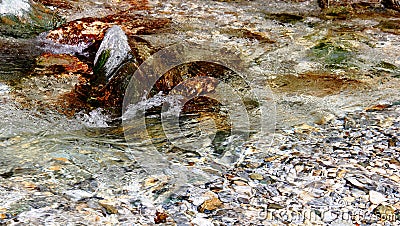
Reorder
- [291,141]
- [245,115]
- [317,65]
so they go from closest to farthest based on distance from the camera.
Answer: [291,141] < [245,115] < [317,65]

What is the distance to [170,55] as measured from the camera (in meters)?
5.58

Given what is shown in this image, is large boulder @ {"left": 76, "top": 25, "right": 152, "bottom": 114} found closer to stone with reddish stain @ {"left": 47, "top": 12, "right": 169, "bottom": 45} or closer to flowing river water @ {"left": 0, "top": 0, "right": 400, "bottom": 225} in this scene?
flowing river water @ {"left": 0, "top": 0, "right": 400, "bottom": 225}

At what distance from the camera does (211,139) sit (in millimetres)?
4059

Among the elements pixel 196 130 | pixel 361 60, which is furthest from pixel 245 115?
pixel 361 60

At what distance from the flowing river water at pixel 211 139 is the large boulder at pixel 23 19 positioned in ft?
1.41

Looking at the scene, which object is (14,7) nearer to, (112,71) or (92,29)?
(92,29)

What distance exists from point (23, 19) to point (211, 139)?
5050 mm

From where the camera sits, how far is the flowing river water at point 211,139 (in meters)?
3.12

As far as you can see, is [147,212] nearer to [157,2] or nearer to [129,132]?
[129,132]

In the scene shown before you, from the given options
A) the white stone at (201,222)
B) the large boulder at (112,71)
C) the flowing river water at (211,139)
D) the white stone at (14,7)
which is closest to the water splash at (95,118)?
the flowing river water at (211,139)

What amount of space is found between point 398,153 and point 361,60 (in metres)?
2.71

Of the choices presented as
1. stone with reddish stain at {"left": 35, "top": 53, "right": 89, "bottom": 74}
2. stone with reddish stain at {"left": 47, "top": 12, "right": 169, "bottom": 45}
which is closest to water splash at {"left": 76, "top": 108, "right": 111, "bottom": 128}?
stone with reddish stain at {"left": 35, "top": 53, "right": 89, "bottom": 74}

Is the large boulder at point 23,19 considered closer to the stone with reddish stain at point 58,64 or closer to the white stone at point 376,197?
the stone with reddish stain at point 58,64

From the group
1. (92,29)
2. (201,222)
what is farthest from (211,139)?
(92,29)
